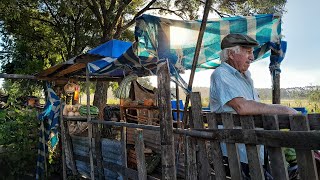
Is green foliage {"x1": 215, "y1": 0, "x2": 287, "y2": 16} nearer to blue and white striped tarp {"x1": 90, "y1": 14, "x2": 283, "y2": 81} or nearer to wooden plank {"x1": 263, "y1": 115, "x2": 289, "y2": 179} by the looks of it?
blue and white striped tarp {"x1": 90, "y1": 14, "x2": 283, "y2": 81}

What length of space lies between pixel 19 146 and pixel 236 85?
693 centimetres

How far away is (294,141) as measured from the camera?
2084mm

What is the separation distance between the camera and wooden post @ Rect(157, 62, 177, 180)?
339cm

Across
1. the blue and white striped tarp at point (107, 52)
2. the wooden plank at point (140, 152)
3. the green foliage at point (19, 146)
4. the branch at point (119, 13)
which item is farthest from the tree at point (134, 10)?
the wooden plank at point (140, 152)

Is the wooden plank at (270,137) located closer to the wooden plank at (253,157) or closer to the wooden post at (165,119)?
the wooden plank at (253,157)

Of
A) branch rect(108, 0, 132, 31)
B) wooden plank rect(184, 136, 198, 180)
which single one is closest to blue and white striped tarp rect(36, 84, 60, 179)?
wooden plank rect(184, 136, 198, 180)

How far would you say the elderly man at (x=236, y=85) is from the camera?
2.53 meters

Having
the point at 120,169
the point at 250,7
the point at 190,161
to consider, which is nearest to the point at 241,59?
the point at 190,161

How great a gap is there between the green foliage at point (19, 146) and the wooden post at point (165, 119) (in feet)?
19.0

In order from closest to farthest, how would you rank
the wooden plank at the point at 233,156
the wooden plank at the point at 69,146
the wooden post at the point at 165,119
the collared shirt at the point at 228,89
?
the wooden plank at the point at 233,156
the collared shirt at the point at 228,89
the wooden post at the point at 165,119
the wooden plank at the point at 69,146

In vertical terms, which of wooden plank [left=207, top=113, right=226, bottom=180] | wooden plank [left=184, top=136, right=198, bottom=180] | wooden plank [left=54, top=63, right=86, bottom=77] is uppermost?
wooden plank [left=54, top=63, right=86, bottom=77]

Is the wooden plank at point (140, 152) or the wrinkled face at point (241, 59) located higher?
the wrinkled face at point (241, 59)

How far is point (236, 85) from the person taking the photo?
2.75 m

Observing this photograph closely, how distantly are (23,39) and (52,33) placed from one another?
59.9 inches
